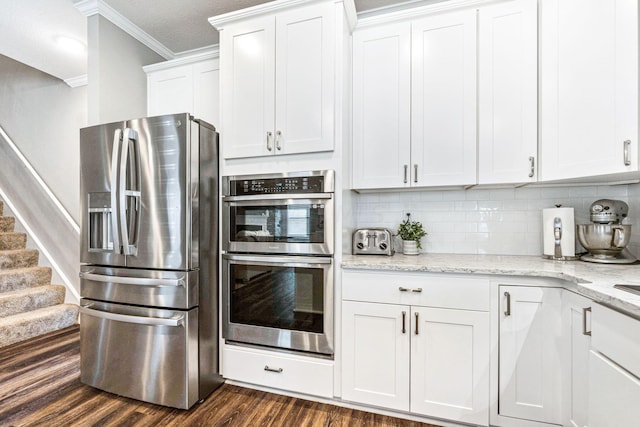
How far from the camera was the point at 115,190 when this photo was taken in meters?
1.86

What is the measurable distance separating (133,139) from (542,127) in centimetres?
253

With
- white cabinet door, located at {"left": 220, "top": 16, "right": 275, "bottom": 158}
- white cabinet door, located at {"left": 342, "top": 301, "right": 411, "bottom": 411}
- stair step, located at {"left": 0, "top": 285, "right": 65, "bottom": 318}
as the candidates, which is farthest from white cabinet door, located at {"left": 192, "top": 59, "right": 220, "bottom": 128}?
stair step, located at {"left": 0, "top": 285, "right": 65, "bottom": 318}

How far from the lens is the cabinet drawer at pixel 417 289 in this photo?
163 centimetres

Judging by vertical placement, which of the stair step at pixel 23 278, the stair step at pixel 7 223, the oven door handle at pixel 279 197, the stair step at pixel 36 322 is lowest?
the stair step at pixel 36 322

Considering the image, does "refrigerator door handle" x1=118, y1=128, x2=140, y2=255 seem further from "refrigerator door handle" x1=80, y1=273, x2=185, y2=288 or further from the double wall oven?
the double wall oven

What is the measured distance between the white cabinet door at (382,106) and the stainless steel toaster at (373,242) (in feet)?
1.07

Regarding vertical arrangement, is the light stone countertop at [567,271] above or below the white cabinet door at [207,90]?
below

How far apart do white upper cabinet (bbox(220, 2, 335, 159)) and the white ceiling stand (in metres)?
0.55

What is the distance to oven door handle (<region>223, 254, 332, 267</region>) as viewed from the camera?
1846 millimetres

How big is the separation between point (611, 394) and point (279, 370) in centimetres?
160

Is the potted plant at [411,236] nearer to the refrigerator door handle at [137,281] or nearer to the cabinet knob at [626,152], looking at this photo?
the cabinet knob at [626,152]

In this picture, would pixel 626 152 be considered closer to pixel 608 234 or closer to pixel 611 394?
pixel 608 234

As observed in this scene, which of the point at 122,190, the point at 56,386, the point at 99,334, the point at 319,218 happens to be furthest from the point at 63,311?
the point at 319,218

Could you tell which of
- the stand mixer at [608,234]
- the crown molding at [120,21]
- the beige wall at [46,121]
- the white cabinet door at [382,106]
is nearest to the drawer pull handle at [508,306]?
the stand mixer at [608,234]
